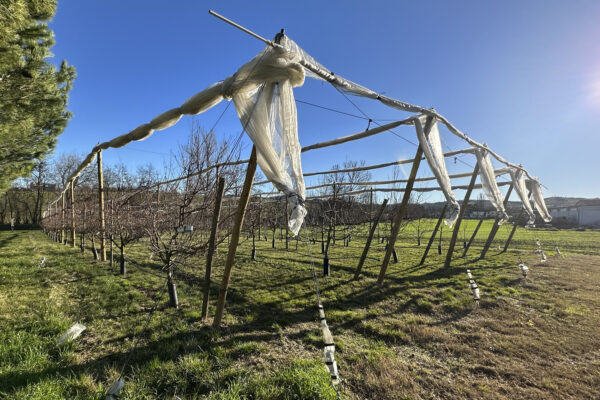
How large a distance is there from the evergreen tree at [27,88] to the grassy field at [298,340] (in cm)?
312

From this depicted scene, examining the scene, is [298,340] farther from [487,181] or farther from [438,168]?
[487,181]

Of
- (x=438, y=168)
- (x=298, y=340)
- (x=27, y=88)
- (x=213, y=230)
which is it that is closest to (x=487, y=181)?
(x=438, y=168)

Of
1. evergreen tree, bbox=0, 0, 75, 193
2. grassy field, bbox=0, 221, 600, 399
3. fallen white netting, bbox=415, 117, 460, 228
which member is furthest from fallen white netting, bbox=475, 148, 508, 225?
evergreen tree, bbox=0, 0, 75, 193

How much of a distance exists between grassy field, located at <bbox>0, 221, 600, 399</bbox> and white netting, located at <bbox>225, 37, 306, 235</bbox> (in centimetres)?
171

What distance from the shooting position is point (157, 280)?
550 centimetres

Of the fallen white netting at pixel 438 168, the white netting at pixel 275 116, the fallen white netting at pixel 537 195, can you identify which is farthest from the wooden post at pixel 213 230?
the fallen white netting at pixel 537 195

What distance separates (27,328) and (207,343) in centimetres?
238

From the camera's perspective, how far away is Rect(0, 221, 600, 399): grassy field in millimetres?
2191

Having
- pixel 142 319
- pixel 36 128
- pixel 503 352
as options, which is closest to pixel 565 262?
pixel 503 352

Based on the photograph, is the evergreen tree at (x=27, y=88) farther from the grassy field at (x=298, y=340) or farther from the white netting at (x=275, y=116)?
the white netting at (x=275, y=116)

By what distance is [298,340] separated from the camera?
10.1 feet

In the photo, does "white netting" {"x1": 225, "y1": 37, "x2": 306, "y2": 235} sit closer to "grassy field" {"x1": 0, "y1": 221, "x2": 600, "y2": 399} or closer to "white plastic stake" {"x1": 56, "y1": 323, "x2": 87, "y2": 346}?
"grassy field" {"x1": 0, "y1": 221, "x2": 600, "y2": 399}

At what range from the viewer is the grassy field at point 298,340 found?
2.19 m

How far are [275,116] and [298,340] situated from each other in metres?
2.79
